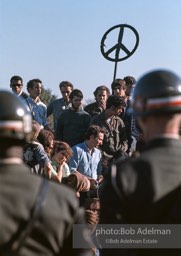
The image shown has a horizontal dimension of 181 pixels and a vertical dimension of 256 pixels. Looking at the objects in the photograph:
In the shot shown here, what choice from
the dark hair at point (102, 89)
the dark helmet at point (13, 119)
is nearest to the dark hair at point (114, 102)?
the dark hair at point (102, 89)

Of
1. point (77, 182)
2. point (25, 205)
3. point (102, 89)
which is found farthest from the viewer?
point (102, 89)

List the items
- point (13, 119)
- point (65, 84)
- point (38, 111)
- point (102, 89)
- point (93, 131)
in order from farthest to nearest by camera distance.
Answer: point (65, 84) < point (102, 89) < point (38, 111) < point (93, 131) < point (13, 119)

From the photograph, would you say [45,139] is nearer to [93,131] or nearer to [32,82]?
[93,131]

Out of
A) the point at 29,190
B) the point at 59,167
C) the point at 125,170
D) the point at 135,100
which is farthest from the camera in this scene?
the point at 59,167

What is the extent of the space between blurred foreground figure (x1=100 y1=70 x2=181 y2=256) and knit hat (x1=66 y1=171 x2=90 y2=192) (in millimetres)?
4751

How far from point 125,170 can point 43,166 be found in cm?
476

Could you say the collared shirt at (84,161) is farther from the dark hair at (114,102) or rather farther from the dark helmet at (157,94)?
the dark helmet at (157,94)

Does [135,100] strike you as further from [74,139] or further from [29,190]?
[74,139]

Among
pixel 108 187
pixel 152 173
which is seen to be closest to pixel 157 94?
pixel 152 173

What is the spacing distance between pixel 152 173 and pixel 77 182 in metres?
5.15

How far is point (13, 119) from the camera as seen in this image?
3.93 metres

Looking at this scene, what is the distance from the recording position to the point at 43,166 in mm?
8750

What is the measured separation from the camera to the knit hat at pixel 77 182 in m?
9.09

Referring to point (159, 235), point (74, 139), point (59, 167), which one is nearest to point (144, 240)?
point (159, 235)
